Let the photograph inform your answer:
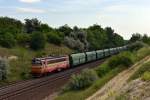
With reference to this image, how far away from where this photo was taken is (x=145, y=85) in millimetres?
12852

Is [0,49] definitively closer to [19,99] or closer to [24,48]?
[24,48]

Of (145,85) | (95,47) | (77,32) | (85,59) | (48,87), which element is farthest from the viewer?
(95,47)

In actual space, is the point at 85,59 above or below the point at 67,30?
below

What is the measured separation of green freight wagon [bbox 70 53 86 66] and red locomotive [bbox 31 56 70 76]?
607 cm

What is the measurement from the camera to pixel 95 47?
11719 cm

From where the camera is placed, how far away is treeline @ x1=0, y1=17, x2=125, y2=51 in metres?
72.1

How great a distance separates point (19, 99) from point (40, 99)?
1.72m

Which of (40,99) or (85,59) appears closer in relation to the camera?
(40,99)

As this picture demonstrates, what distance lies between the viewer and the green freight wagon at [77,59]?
5939 centimetres

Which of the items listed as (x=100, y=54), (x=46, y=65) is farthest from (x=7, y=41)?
(x=100, y=54)

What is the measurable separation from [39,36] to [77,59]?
50.6 ft

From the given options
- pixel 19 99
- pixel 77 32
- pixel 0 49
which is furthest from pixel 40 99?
pixel 77 32

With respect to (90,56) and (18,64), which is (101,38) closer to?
(90,56)

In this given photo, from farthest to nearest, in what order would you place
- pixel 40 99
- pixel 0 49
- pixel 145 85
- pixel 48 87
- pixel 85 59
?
pixel 85 59 < pixel 0 49 < pixel 48 87 < pixel 40 99 < pixel 145 85
